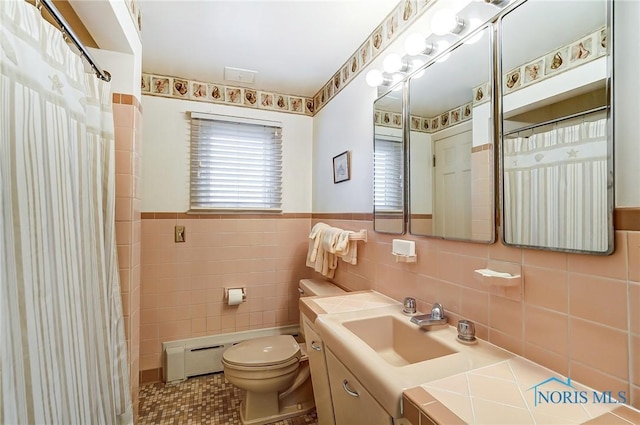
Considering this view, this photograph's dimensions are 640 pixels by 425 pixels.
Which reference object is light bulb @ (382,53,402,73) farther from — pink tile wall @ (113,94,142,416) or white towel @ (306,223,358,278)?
pink tile wall @ (113,94,142,416)

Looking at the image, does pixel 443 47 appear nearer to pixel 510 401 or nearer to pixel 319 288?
pixel 510 401

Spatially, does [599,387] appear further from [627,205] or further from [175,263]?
[175,263]

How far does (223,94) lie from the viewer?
8.01 feet

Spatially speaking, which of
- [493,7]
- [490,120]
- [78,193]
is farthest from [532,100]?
[78,193]

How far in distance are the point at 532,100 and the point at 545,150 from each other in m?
0.17

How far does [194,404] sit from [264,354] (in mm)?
661

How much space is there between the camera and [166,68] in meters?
2.17

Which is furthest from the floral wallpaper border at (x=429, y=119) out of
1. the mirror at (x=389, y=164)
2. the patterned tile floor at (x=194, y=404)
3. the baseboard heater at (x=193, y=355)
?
the baseboard heater at (x=193, y=355)

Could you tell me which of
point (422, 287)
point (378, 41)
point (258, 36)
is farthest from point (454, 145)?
point (258, 36)

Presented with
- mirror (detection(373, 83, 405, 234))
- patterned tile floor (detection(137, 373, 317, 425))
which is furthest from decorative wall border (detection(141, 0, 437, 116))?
patterned tile floor (detection(137, 373, 317, 425))

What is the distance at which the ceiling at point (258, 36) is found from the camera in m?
1.53

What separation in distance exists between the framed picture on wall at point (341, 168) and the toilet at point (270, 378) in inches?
46.4

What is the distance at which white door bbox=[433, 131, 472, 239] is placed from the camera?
45.6 inches

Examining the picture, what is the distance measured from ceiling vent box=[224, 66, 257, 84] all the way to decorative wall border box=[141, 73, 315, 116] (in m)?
0.14
